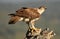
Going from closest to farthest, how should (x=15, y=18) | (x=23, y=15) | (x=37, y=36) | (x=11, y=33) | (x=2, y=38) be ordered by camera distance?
(x=37, y=36), (x=15, y=18), (x=23, y=15), (x=2, y=38), (x=11, y=33)

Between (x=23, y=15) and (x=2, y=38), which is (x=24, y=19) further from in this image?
(x=2, y=38)

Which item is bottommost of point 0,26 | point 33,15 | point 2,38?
point 0,26

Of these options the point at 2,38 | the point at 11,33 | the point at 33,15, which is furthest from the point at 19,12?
the point at 11,33

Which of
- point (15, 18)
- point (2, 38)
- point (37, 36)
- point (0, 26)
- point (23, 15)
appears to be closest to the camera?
point (37, 36)

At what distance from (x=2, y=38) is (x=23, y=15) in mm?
13114

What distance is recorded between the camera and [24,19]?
39.5 ft

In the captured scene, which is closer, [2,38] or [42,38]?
[42,38]

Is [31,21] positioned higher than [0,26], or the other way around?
[31,21]

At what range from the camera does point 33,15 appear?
1274cm

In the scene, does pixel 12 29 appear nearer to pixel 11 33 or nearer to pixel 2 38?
pixel 11 33

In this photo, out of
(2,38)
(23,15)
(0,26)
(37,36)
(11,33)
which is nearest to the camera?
(37,36)

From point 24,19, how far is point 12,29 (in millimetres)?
18401

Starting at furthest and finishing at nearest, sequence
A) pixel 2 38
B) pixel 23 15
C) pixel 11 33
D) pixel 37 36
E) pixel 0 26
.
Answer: pixel 0 26 → pixel 11 33 → pixel 2 38 → pixel 23 15 → pixel 37 36

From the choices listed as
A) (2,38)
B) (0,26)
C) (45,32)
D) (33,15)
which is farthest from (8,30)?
(45,32)
